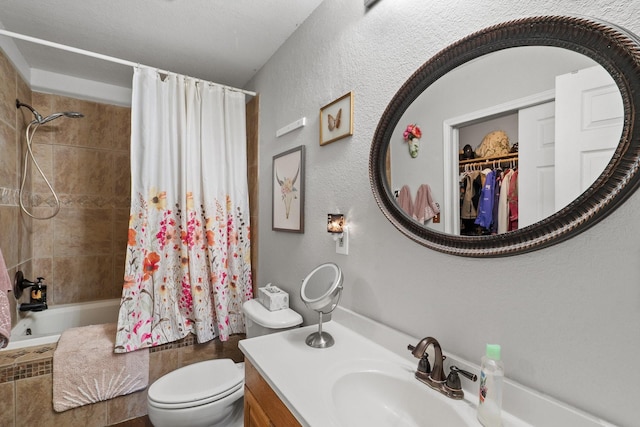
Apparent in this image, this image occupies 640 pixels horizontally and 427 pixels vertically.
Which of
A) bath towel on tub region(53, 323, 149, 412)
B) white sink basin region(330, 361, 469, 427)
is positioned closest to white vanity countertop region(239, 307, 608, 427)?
white sink basin region(330, 361, 469, 427)

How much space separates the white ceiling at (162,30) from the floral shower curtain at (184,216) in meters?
0.24

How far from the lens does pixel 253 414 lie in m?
1.11

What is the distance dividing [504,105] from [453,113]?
157mm

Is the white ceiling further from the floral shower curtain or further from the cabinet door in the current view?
the cabinet door

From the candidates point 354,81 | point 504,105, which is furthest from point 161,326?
point 504,105

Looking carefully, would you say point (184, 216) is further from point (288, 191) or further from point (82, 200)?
point (82, 200)

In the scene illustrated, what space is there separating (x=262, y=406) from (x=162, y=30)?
6.96 feet

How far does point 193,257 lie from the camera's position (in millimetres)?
1974

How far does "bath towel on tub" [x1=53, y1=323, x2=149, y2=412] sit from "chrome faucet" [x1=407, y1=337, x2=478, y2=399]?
1.72m

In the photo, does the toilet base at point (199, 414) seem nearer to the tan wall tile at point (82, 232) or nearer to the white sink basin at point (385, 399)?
the white sink basin at point (385, 399)

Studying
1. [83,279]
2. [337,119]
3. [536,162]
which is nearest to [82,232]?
[83,279]

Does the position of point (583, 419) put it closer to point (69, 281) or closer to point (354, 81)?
point (354, 81)

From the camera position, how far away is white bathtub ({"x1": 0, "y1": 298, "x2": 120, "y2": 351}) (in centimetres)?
212

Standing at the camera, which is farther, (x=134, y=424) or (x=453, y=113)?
(x=134, y=424)
